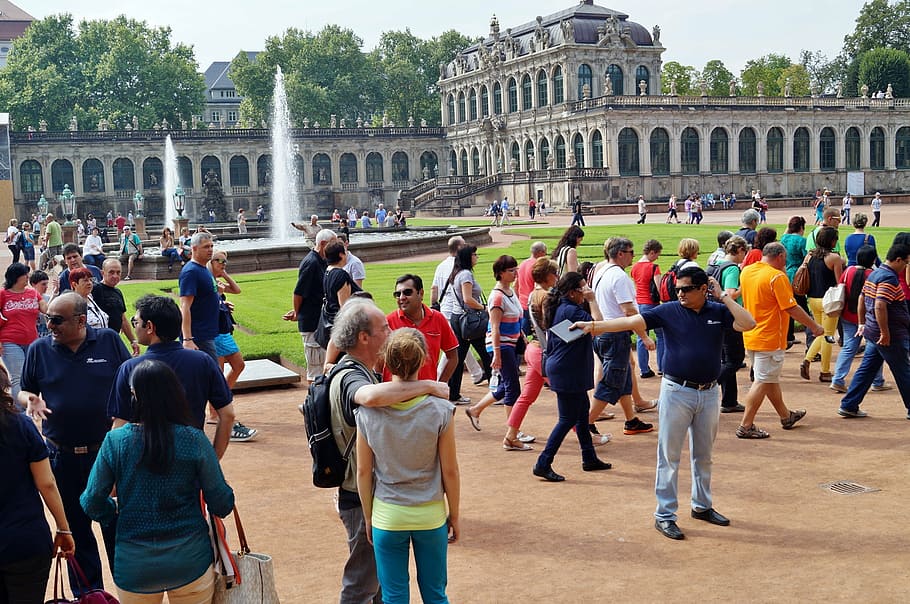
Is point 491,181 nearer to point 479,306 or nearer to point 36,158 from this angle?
point 36,158

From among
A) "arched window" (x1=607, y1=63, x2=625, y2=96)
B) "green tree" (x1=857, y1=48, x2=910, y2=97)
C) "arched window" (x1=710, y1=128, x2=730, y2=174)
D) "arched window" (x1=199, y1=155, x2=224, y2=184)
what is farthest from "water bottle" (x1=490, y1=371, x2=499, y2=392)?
"green tree" (x1=857, y1=48, x2=910, y2=97)

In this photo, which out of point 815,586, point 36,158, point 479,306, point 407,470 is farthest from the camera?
point 36,158

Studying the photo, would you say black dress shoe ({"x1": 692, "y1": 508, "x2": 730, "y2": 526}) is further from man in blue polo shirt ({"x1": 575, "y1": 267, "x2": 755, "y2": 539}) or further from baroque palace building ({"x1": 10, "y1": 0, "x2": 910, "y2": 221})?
baroque palace building ({"x1": 10, "y1": 0, "x2": 910, "y2": 221})

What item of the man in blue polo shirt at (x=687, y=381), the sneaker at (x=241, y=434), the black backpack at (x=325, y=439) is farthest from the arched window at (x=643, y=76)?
the black backpack at (x=325, y=439)

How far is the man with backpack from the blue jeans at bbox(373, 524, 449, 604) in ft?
1.41

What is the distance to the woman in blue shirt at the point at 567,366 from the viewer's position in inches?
336

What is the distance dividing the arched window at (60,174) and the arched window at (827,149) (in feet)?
192

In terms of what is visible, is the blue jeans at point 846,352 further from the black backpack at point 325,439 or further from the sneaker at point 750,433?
the black backpack at point 325,439

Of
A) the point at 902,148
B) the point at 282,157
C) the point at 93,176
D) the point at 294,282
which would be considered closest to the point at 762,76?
the point at 902,148

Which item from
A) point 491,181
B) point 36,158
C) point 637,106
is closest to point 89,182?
point 36,158

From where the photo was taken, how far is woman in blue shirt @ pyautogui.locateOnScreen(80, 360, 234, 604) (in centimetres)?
455

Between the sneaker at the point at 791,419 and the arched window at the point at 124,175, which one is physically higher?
the arched window at the point at 124,175

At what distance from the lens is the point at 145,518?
15.0 feet

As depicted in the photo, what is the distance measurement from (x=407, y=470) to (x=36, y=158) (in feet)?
266
